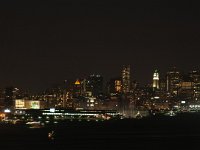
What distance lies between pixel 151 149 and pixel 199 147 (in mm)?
6116

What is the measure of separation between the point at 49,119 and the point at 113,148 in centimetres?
11872

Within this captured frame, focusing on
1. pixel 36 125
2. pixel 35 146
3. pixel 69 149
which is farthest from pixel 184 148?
pixel 36 125

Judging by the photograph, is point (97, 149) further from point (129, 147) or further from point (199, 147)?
point (199, 147)

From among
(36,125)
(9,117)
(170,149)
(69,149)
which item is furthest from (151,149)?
(9,117)

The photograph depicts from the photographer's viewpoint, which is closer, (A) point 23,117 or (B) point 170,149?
(B) point 170,149

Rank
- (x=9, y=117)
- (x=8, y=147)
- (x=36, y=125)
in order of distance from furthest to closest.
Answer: (x=9, y=117), (x=36, y=125), (x=8, y=147)

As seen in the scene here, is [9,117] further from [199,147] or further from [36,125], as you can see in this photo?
[199,147]

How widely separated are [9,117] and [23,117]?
341 inches

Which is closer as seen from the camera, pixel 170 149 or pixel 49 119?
pixel 170 149

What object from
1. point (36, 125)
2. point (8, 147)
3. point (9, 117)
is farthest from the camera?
point (9, 117)

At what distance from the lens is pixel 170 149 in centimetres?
7612

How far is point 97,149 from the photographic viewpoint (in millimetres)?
76062

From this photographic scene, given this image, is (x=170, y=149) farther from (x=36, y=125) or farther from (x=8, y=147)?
(x=36, y=125)

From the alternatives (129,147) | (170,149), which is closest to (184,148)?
(170,149)
